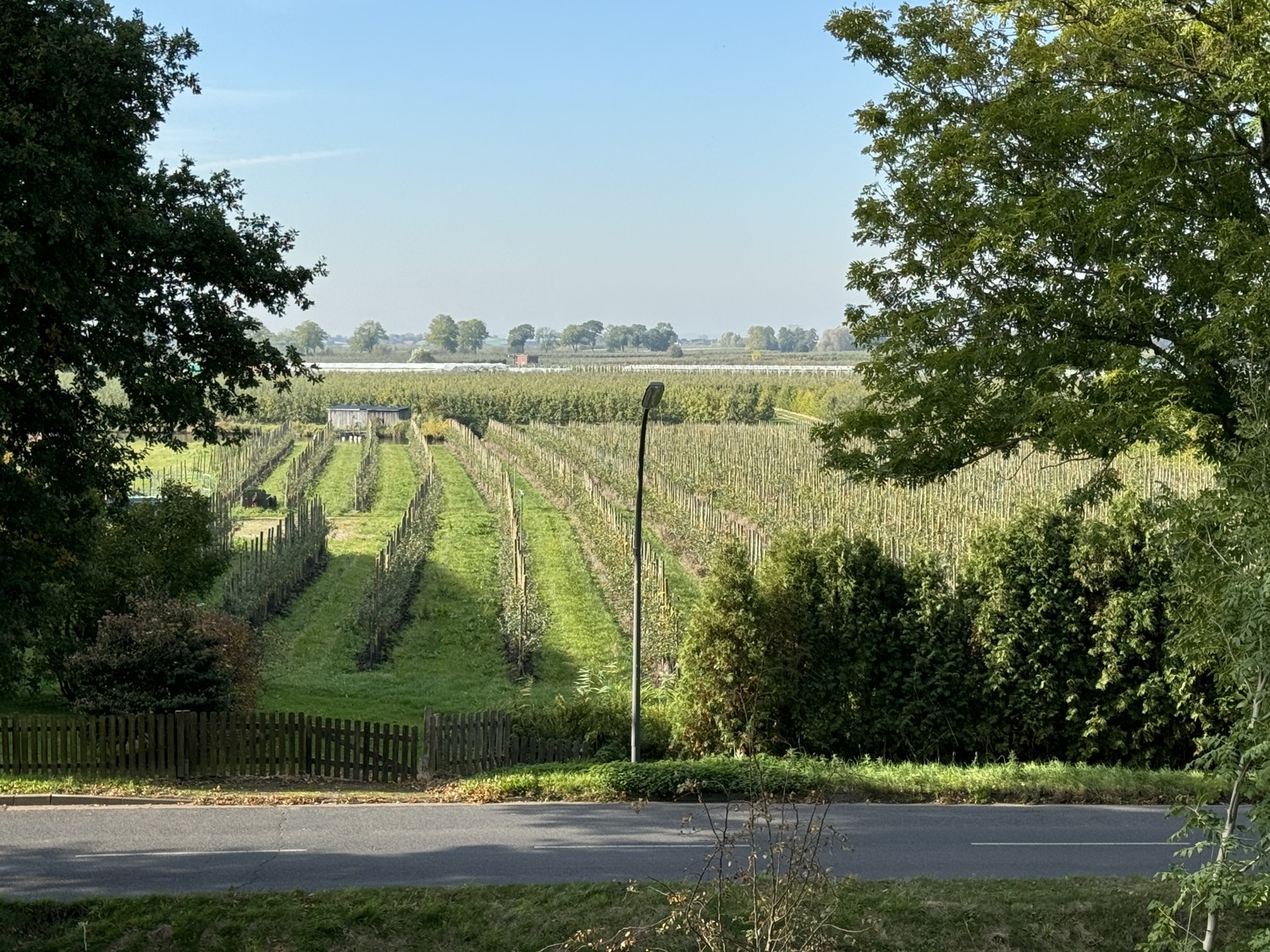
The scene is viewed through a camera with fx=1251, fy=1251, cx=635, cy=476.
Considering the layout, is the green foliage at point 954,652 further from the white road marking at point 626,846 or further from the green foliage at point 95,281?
the green foliage at point 95,281

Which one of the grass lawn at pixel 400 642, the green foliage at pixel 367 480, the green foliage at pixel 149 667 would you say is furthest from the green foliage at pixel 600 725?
the green foliage at pixel 367 480

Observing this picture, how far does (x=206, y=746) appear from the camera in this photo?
18.0 meters

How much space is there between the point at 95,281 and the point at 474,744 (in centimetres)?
856

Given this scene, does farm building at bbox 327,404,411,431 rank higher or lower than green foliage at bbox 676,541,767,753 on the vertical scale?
higher

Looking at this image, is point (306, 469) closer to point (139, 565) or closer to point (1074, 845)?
point (139, 565)

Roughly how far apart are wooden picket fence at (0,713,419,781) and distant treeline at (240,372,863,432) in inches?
3252

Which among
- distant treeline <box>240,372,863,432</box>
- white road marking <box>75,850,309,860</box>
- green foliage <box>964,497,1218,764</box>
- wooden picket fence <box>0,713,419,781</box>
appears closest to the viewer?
white road marking <box>75,850,309,860</box>

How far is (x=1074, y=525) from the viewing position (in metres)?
20.2

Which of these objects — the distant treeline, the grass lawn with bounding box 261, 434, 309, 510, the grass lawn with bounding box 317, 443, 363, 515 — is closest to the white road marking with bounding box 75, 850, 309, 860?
the grass lawn with bounding box 317, 443, 363, 515

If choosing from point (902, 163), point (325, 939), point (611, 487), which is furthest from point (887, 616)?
point (611, 487)

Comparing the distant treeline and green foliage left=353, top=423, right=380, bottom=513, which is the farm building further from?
green foliage left=353, top=423, right=380, bottom=513

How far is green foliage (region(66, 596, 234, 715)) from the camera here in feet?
61.6

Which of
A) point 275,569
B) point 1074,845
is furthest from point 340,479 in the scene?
point 1074,845

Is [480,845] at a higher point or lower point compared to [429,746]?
higher
